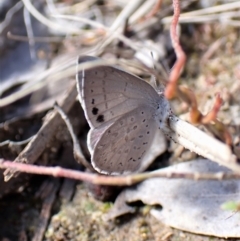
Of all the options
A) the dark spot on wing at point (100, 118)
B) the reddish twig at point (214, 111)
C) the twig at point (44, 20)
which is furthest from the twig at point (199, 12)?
the reddish twig at point (214, 111)

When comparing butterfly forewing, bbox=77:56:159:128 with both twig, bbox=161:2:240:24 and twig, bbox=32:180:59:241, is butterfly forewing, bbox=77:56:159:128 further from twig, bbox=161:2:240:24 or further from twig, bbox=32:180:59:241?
twig, bbox=161:2:240:24

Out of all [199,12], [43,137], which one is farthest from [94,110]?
[199,12]

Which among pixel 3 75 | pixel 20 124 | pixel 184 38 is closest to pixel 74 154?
pixel 20 124

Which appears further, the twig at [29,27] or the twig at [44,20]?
the twig at [29,27]

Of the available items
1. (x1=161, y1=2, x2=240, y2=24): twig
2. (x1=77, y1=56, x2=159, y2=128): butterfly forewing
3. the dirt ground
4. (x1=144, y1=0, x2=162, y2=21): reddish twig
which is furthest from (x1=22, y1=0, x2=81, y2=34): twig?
(x1=77, y1=56, x2=159, y2=128): butterfly forewing

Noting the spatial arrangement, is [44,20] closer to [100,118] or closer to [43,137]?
[43,137]

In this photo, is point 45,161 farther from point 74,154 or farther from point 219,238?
point 219,238

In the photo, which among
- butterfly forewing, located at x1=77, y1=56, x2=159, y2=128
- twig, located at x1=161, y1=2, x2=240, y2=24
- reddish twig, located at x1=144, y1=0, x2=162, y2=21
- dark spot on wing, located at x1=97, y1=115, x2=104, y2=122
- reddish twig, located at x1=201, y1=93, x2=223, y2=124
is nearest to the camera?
reddish twig, located at x1=201, y1=93, x2=223, y2=124

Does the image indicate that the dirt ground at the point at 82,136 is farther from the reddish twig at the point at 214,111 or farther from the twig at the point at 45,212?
the reddish twig at the point at 214,111
